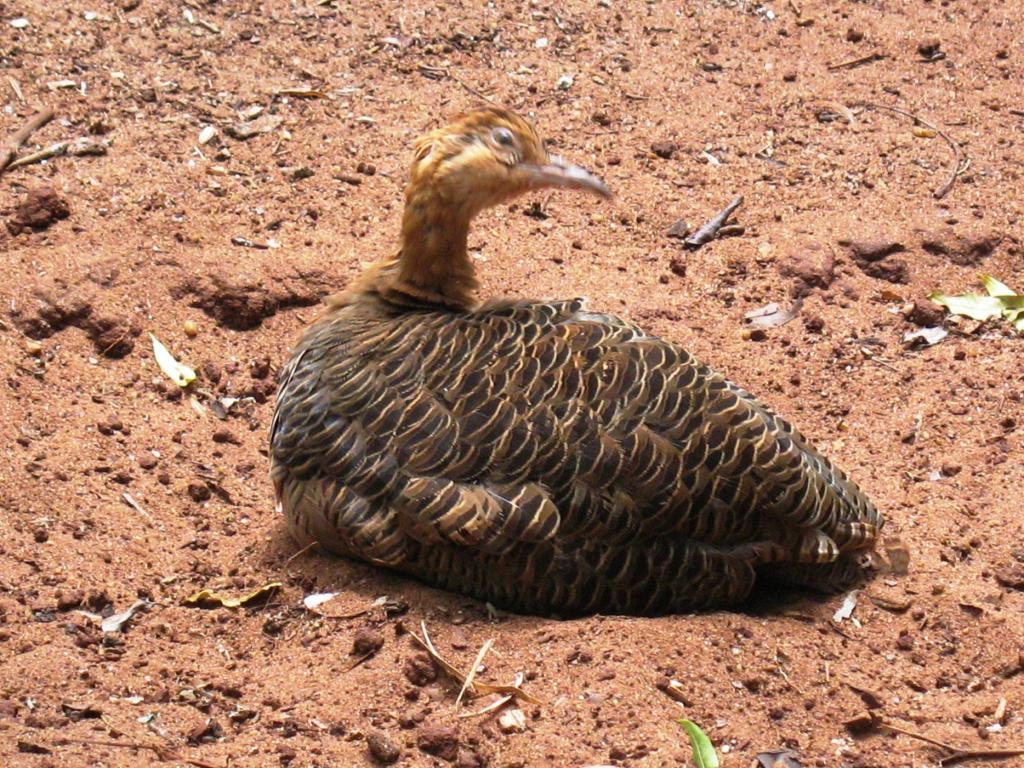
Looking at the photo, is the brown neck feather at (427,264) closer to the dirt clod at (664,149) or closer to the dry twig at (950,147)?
the dirt clod at (664,149)

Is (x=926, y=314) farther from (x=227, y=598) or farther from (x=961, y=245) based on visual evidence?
(x=227, y=598)

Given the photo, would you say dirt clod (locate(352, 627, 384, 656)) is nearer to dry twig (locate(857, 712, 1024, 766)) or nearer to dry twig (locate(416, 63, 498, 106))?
dry twig (locate(857, 712, 1024, 766))

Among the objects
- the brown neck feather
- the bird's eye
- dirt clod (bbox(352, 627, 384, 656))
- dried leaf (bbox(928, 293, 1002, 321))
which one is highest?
the bird's eye

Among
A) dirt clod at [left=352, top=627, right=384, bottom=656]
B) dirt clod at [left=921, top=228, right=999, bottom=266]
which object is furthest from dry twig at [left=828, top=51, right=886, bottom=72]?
dirt clod at [left=352, top=627, right=384, bottom=656]

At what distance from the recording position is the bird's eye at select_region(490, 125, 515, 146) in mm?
6156

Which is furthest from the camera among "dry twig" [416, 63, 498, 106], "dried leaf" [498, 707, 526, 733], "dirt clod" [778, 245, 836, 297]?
"dry twig" [416, 63, 498, 106]

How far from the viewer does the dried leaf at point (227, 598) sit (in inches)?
232

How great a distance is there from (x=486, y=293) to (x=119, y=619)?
3042mm

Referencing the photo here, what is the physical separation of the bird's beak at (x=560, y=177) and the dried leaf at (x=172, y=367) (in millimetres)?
→ 2171

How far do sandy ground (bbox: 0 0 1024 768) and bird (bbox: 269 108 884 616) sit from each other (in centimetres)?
22

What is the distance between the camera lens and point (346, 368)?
19.9ft

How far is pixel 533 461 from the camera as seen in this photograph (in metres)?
5.66

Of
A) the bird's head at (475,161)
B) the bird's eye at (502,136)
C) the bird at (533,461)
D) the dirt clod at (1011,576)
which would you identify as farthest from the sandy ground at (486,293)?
the bird's eye at (502,136)

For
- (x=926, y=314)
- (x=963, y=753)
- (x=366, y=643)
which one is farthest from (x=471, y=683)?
(x=926, y=314)
